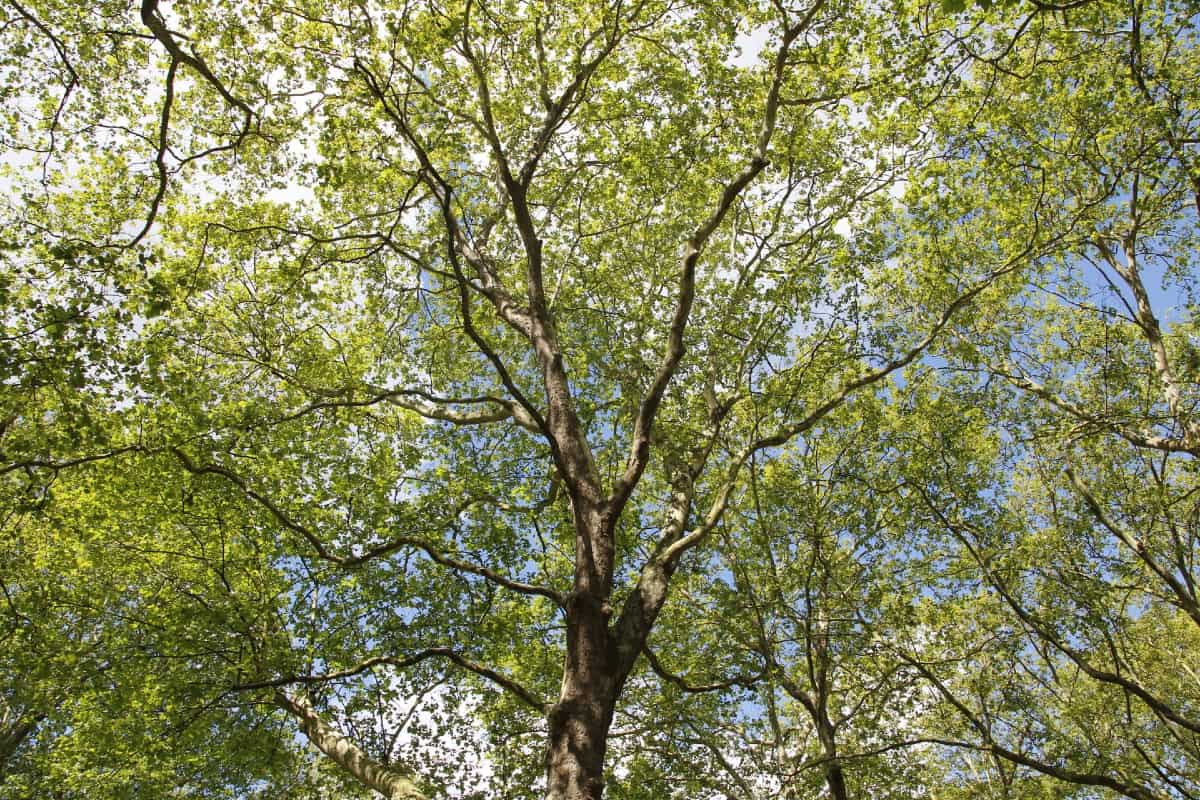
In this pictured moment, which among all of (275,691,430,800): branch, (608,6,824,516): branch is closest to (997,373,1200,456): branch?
(608,6,824,516): branch

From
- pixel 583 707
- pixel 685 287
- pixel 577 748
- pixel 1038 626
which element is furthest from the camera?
pixel 1038 626

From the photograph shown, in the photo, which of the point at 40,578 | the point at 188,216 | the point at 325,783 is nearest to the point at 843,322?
the point at 188,216

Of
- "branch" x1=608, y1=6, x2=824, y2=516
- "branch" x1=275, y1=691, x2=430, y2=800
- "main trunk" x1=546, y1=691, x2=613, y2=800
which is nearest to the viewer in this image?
"main trunk" x1=546, y1=691, x2=613, y2=800

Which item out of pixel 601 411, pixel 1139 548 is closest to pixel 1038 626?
pixel 1139 548

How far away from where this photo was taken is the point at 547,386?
9391 mm

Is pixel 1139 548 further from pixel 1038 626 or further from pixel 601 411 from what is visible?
pixel 601 411

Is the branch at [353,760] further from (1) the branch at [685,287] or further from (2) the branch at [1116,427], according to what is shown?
(2) the branch at [1116,427]

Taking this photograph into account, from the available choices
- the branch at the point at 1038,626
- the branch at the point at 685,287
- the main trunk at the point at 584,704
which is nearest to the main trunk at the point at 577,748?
the main trunk at the point at 584,704

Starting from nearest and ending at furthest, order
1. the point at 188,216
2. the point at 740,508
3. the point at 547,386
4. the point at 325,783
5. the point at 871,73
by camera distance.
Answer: the point at 547,386 < the point at 871,73 < the point at 188,216 < the point at 325,783 < the point at 740,508

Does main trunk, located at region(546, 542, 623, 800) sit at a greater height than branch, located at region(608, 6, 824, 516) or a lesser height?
lesser

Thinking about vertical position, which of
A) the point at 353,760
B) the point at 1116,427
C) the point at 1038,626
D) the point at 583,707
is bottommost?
the point at 583,707

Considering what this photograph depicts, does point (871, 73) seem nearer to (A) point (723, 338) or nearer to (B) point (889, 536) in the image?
(A) point (723, 338)

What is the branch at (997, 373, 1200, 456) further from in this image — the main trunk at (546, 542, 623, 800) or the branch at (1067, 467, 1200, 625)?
the main trunk at (546, 542, 623, 800)

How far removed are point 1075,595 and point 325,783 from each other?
14223 millimetres
